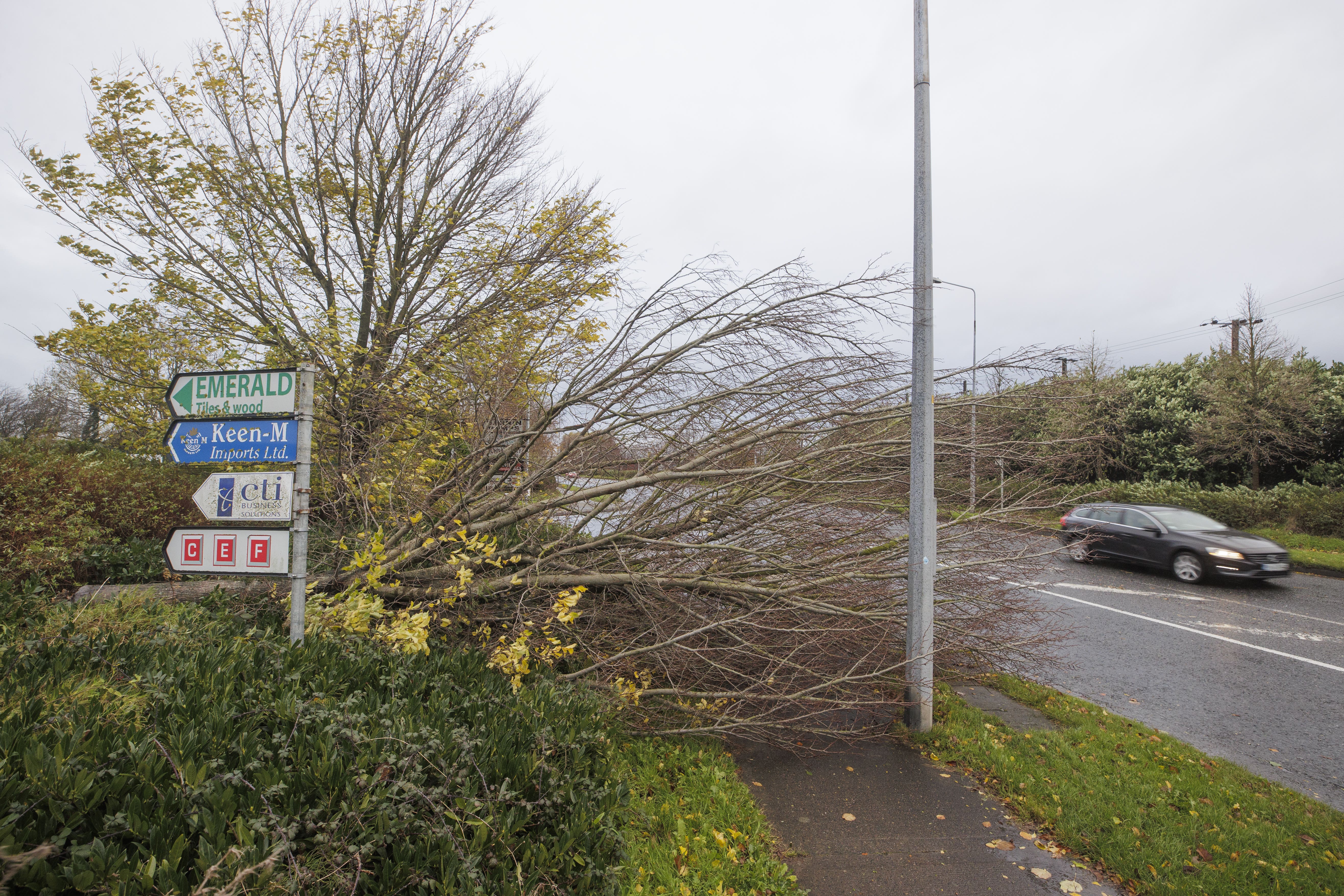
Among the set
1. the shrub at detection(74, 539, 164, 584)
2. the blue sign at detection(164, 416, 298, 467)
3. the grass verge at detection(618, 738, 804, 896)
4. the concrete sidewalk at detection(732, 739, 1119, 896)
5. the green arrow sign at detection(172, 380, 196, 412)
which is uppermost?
the green arrow sign at detection(172, 380, 196, 412)

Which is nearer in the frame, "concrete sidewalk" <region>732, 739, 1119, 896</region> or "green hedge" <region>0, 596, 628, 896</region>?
"green hedge" <region>0, 596, 628, 896</region>

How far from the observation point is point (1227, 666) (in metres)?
6.79

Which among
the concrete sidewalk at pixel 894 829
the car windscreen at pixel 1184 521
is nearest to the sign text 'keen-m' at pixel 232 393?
the concrete sidewalk at pixel 894 829

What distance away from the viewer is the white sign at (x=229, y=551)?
3289 millimetres

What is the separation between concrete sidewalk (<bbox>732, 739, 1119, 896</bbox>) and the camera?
3217 mm

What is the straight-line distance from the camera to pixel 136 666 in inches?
104

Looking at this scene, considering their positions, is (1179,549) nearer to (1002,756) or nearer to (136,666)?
(1002,756)

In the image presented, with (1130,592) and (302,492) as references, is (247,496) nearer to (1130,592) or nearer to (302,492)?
(302,492)

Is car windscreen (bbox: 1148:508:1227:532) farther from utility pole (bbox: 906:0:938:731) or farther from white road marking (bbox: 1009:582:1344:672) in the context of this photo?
utility pole (bbox: 906:0:938:731)

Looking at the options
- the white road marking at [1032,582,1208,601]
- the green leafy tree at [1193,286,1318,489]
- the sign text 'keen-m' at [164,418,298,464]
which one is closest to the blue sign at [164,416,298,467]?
the sign text 'keen-m' at [164,418,298,464]

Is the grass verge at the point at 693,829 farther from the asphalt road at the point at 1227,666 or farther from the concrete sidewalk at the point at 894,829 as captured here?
the asphalt road at the point at 1227,666

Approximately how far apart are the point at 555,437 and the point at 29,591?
138 inches

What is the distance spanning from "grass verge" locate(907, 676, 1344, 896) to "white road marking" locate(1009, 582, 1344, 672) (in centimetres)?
119

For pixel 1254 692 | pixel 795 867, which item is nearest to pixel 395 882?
pixel 795 867
